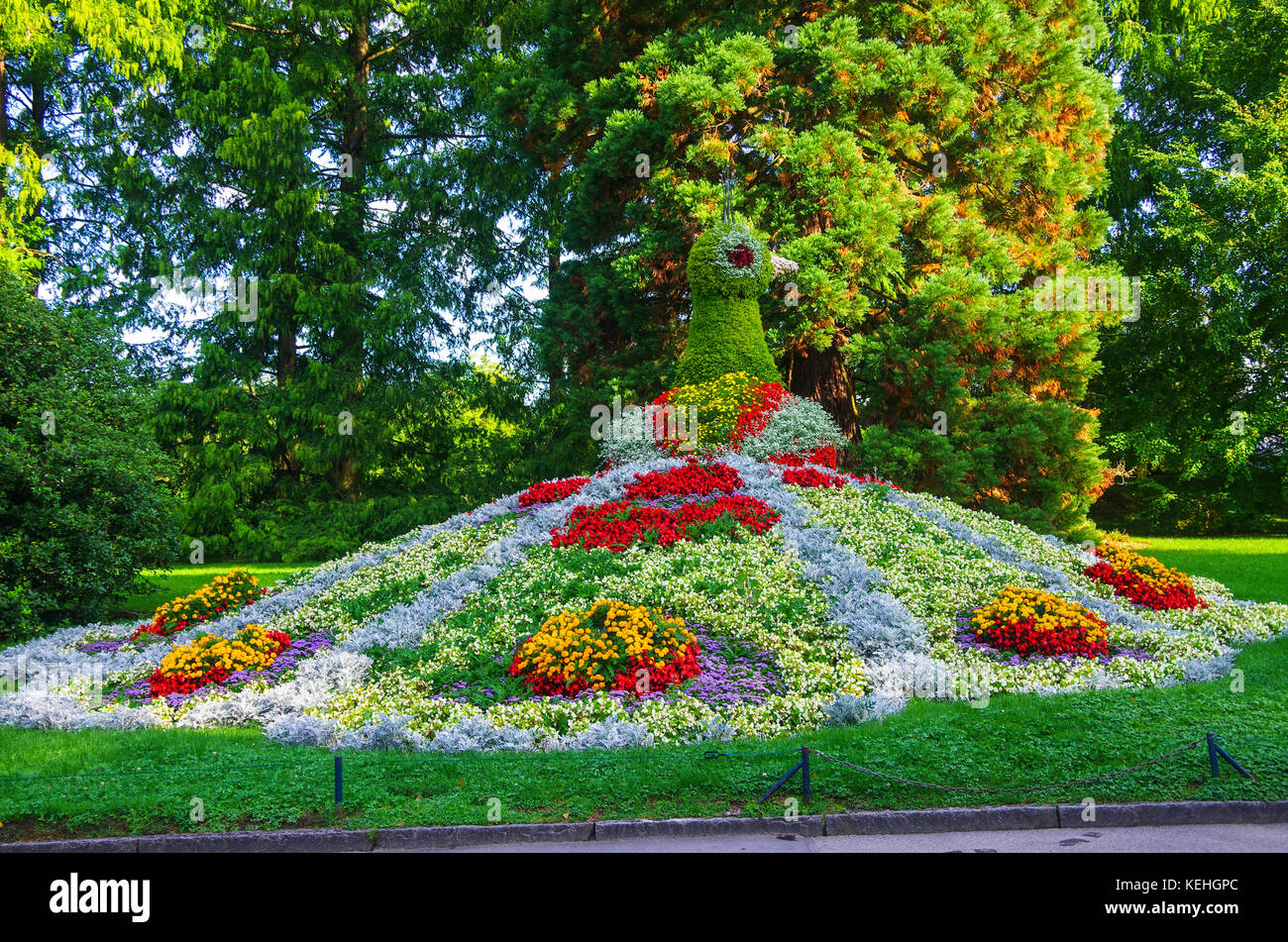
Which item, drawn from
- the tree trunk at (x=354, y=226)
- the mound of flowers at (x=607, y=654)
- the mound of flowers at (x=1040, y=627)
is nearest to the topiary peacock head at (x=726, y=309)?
the mound of flowers at (x=1040, y=627)

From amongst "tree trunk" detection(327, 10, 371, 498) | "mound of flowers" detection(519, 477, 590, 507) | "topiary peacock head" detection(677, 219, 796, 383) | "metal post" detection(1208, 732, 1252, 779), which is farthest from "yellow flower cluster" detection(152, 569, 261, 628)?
"tree trunk" detection(327, 10, 371, 498)

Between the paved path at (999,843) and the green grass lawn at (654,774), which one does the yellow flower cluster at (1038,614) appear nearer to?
the green grass lawn at (654,774)

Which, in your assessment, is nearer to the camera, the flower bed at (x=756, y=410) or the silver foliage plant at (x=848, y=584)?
the silver foliage plant at (x=848, y=584)

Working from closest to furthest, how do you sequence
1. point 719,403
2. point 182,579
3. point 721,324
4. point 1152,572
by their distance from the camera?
point 1152,572
point 719,403
point 721,324
point 182,579

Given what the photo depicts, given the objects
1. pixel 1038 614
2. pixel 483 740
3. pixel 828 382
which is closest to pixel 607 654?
pixel 483 740

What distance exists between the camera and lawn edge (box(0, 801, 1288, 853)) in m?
5.77

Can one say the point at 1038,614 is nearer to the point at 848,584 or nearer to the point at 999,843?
the point at 848,584

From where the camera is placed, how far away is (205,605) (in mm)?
12734

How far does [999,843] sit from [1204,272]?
81.4 feet

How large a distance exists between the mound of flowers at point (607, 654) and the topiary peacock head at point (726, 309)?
7.58 m

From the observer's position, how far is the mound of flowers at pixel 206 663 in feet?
31.1

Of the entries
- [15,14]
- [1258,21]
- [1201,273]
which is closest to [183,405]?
[15,14]

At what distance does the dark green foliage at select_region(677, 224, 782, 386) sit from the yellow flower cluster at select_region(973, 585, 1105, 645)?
22.7 ft

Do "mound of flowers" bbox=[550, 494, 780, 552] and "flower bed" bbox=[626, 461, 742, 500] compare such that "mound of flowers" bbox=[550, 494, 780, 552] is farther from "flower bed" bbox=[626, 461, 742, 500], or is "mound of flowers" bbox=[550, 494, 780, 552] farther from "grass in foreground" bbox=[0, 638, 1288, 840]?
"grass in foreground" bbox=[0, 638, 1288, 840]
